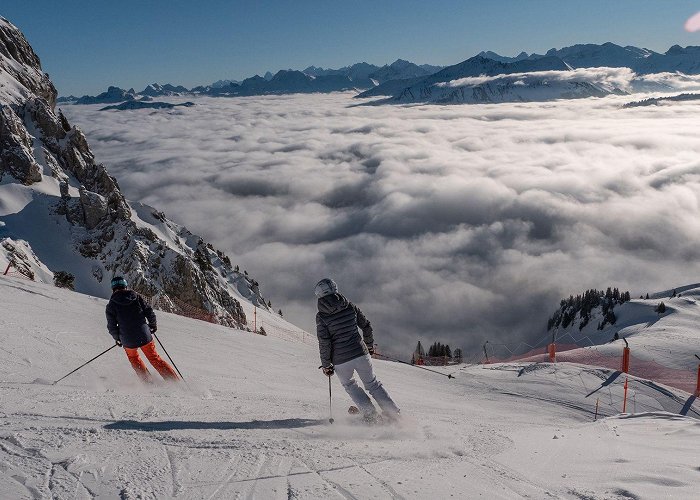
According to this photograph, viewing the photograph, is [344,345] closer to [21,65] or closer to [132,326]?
[132,326]

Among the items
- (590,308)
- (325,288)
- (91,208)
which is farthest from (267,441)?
(590,308)

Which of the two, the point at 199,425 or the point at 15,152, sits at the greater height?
the point at 15,152

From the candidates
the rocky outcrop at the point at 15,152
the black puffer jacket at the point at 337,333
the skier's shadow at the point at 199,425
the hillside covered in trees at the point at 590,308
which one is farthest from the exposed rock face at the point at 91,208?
the hillside covered in trees at the point at 590,308

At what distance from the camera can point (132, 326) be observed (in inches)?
325

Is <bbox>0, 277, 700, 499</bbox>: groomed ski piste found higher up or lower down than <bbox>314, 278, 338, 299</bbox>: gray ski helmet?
lower down

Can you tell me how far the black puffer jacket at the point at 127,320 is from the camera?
8.23 m

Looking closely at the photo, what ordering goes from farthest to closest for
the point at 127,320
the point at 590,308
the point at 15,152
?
the point at 590,308 < the point at 15,152 < the point at 127,320

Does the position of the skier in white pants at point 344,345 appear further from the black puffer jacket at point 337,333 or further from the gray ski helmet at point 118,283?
the gray ski helmet at point 118,283

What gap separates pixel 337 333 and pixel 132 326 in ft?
11.6

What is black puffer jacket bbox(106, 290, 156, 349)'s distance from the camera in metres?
8.23

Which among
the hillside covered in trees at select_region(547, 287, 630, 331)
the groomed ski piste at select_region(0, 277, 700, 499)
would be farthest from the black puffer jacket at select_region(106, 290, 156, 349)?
the hillside covered in trees at select_region(547, 287, 630, 331)

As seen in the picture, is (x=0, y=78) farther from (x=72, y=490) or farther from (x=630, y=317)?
(x=630, y=317)

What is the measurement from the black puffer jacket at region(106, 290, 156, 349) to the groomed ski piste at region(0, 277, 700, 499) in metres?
0.71

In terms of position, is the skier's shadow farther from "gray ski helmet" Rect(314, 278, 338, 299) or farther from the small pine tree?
the small pine tree
